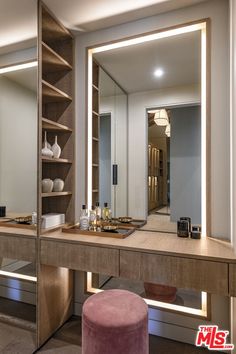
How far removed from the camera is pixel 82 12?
1.92 meters

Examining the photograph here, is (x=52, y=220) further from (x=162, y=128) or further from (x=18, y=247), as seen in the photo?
(x=162, y=128)

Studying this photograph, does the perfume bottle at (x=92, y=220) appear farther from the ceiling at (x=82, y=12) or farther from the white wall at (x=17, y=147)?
the ceiling at (x=82, y=12)

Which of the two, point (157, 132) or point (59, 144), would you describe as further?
point (59, 144)

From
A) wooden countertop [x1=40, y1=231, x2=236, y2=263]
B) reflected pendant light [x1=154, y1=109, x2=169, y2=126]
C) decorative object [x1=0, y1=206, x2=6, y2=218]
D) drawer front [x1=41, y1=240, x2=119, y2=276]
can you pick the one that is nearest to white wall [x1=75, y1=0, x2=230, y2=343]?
wooden countertop [x1=40, y1=231, x2=236, y2=263]

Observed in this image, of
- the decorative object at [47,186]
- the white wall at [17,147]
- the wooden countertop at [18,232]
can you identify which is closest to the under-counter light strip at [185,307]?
the wooden countertop at [18,232]

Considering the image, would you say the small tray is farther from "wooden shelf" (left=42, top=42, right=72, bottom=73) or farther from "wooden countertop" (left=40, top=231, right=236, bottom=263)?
"wooden shelf" (left=42, top=42, right=72, bottom=73)

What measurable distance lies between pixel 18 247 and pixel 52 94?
1.33m

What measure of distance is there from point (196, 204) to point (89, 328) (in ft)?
4.01

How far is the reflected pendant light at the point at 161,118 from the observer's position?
6.72 ft

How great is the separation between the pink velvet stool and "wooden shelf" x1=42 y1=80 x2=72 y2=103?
165 cm

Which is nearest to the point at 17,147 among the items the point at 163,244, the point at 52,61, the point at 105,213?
the point at 52,61

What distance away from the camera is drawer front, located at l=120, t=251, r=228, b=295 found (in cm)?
136

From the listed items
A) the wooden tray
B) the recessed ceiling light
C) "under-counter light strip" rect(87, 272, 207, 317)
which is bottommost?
"under-counter light strip" rect(87, 272, 207, 317)

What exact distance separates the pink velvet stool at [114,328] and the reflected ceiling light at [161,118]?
1467 mm
